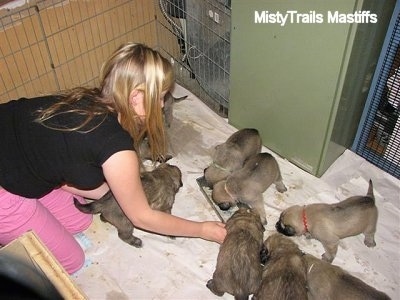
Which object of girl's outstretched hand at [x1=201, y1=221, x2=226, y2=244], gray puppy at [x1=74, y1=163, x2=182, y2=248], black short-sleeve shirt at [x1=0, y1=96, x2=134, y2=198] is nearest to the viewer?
black short-sleeve shirt at [x1=0, y1=96, x2=134, y2=198]

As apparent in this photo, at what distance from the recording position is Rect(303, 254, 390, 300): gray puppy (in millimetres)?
2197

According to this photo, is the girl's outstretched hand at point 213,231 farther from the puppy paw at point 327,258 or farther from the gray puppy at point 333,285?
the puppy paw at point 327,258

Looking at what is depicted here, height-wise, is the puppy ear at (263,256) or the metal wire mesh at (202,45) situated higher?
the metal wire mesh at (202,45)

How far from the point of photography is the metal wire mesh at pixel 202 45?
3.26 m

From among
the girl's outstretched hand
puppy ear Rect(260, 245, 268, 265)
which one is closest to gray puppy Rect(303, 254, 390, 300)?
puppy ear Rect(260, 245, 268, 265)

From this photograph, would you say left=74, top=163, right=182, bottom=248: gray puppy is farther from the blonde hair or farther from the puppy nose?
the puppy nose

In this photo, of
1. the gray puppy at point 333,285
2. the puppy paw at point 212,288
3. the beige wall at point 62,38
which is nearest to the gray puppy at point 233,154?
the puppy paw at point 212,288

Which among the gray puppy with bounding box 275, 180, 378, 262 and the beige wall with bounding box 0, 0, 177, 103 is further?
the beige wall with bounding box 0, 0, 177, 103

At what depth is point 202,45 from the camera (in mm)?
3535

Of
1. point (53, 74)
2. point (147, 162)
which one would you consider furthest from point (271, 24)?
point (53, 74)

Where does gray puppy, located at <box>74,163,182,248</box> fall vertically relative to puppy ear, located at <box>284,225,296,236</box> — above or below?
above

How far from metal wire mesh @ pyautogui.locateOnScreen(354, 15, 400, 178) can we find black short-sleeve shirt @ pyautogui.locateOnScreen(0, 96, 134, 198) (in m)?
1.85

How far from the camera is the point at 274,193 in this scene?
314 centimetres

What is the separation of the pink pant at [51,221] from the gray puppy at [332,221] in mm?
1303
